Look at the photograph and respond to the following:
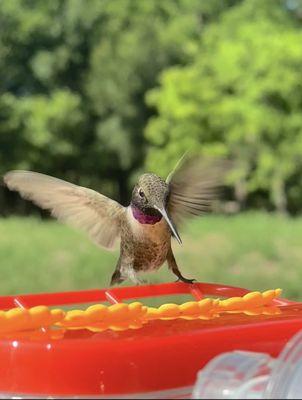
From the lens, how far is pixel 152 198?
1323 millimetres

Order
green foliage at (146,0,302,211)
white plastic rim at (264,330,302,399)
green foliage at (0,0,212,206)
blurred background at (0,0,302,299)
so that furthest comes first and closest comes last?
green foliage at (0,0,212,206) → green foliage at (146,0,302,211) → blurred background at (0,0,302,299) → white plastic rim at (264,330,302,399)

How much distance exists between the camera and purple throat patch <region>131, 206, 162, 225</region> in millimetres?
1384

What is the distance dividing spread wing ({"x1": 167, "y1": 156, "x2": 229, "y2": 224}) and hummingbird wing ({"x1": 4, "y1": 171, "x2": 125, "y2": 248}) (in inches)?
4.1

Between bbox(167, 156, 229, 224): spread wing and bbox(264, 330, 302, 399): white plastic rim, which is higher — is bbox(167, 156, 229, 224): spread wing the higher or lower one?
the higher one

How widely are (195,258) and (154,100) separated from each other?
13.3 m

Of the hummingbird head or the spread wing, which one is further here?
the spread wing

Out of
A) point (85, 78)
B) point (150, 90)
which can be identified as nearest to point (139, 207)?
point (150, 90)

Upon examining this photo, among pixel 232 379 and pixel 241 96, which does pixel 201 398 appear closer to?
pixel 232 379

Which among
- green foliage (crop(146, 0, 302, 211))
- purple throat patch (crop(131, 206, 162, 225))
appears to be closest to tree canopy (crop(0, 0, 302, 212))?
green foliage (crop(146, 0, 302, 211))

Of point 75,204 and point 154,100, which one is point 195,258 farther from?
point 154,100

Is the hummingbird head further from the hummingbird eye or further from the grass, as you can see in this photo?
the grass

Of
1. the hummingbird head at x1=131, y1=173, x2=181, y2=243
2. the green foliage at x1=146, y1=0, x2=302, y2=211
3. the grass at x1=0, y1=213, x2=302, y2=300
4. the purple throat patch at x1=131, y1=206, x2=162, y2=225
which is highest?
the green foliage at x1=146, y1=0, x2=302, y2=211

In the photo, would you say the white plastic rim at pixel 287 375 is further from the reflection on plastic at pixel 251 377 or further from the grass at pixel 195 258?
the grass at pixel 195 258

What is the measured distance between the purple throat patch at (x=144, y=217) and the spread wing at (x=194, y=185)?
8 cm
